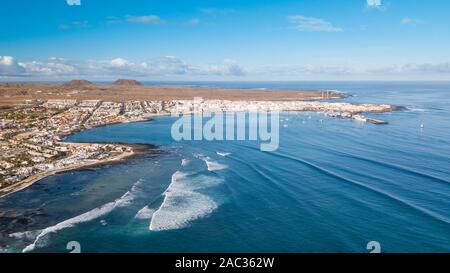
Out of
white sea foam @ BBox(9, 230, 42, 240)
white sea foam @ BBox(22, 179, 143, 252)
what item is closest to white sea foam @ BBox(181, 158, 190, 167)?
white sea foam @ BBox(22, 179, 143, 252)

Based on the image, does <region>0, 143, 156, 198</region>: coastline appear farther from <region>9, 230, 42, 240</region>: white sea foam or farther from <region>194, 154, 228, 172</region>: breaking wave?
<region>9, 230, 42, 240</region>: white sea foam

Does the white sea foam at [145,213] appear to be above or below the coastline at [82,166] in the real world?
below

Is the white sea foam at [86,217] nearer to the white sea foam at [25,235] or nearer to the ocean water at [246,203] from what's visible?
the ocean water at [246,203]

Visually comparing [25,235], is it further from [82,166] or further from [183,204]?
[82,166]

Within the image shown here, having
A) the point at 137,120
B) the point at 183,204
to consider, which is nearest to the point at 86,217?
the point at 183,204

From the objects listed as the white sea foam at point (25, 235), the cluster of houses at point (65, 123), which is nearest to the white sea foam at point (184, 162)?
the cluster of houses at point (65, 123)
